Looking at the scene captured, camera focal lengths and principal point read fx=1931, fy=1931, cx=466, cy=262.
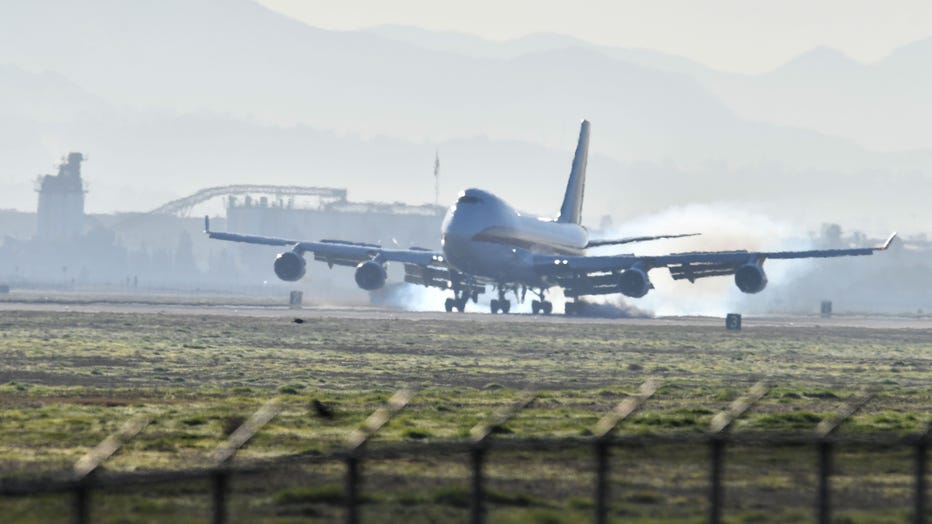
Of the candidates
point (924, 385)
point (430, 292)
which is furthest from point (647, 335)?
point (430, 292)

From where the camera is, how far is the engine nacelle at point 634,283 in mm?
109625

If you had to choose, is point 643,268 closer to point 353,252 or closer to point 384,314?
point 384,314

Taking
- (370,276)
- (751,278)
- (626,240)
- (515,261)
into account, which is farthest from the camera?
(626,240)

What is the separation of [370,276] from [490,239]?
38.4 feet

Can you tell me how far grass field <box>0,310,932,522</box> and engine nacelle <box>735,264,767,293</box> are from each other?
31.4 ft

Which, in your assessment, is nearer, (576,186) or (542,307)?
(542,307)

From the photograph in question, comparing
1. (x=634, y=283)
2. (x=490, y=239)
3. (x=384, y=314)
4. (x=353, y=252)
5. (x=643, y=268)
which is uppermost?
(x=490, y=239)

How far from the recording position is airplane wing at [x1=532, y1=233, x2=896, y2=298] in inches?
4309

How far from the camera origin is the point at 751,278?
108688 millimetres

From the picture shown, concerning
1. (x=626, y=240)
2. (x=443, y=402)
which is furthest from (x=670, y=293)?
(x=443, y=402)

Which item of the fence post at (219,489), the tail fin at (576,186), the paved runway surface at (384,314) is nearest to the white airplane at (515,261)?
the paved runway surface at (384,314)

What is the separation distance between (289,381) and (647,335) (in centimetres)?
3954

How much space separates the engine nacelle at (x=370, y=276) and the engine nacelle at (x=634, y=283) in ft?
49.8

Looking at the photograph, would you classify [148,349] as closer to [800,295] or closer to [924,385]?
[924,385]
